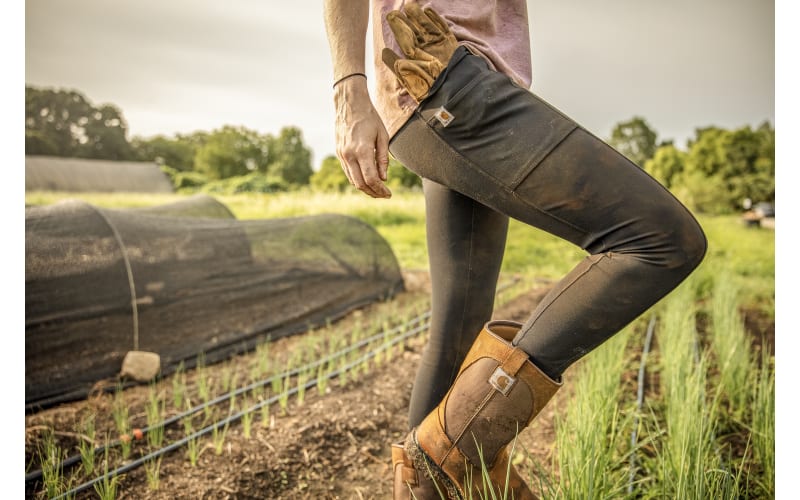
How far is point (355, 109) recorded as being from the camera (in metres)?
0.66

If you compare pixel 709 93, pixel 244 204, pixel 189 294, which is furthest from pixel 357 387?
pixel 709 93

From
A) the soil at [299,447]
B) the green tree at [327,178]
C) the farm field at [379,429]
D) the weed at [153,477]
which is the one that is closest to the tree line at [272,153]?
the green tree at [327,178]

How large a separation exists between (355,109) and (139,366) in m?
1.67

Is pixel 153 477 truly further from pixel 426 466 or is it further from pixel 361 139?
pixel 361 139

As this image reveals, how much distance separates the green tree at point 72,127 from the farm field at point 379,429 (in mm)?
2137

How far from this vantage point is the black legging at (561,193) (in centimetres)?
56

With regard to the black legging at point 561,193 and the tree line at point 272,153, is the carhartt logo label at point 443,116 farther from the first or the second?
the tree line at point 272,153

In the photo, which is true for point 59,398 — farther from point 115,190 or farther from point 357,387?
point 115,190

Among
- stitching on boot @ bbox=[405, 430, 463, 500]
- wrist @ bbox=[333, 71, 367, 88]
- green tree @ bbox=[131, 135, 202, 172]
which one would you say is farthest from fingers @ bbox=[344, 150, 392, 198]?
green tree @ bbox=[131, 135, 202, 172]

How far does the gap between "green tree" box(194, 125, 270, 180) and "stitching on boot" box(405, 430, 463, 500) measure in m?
3.41

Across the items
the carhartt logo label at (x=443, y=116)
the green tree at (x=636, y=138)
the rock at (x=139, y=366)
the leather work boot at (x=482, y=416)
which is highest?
the green tree at (x=636, y=138)

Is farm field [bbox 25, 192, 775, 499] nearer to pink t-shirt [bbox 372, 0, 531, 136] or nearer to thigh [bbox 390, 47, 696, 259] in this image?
thigh [bbox 390, 47, 696, 259]

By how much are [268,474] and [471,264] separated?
28.8 inches

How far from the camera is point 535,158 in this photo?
22.5 inches
